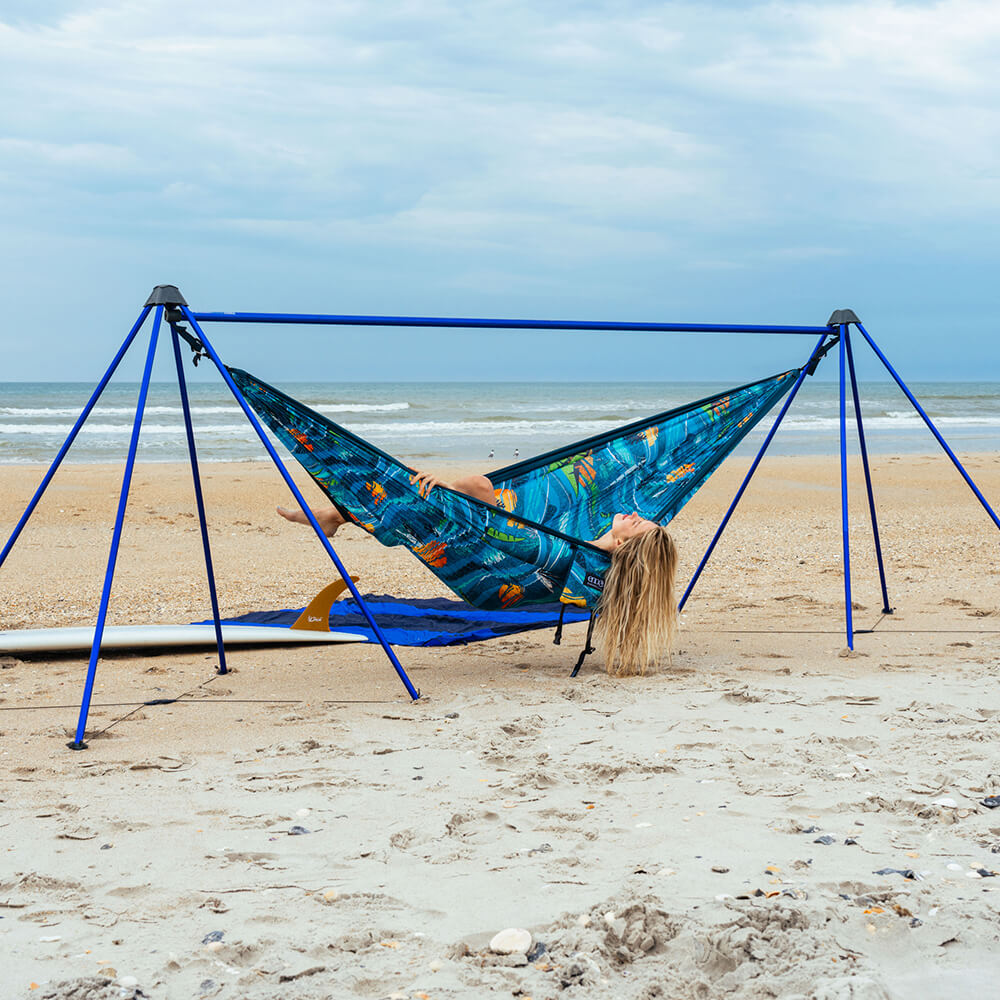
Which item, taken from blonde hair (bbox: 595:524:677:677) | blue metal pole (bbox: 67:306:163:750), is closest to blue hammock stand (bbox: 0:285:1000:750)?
blue metal pole (bbox: 67:306:163:750)

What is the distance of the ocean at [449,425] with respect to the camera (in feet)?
53.2

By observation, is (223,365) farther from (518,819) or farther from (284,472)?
(518,819)

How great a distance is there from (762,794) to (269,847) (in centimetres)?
119

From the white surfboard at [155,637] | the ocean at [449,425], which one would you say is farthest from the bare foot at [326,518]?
the ocean at [449,425]

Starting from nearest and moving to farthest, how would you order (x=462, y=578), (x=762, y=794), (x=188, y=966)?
(x=188, y=966)
(x=762, y=794)
(x=462, y=578)

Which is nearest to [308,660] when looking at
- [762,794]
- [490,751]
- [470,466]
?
[490,751]

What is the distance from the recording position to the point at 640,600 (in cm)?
368

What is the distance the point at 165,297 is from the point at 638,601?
A: 1955mm

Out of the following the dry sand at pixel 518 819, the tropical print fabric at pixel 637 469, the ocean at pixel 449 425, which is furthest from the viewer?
the ocean at pixel 449 425

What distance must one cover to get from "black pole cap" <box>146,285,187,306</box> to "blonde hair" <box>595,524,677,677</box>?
1.75 metres

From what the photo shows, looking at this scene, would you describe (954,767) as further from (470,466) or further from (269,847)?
(470,466)

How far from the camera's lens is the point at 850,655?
159 inches

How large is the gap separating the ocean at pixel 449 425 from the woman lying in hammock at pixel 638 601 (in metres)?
10.2

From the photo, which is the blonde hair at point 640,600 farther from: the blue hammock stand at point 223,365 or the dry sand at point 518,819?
the blue hammock stand at point 223,365
